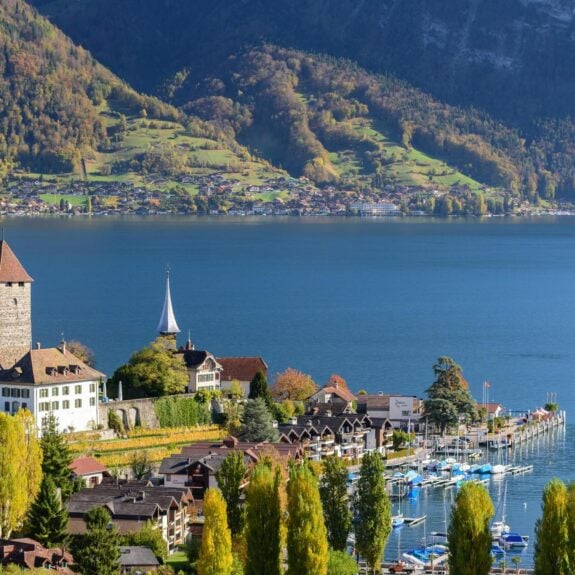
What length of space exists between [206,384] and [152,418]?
4.50 m

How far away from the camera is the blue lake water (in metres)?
94.2

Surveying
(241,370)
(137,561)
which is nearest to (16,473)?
(137,561)

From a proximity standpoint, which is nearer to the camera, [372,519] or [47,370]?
[372,519]

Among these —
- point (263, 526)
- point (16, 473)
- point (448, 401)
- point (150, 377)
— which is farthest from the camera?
point (448, 401)

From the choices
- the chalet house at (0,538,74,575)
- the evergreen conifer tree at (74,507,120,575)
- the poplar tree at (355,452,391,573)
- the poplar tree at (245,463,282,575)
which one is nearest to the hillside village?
the chalet house at (0,538,74,575)

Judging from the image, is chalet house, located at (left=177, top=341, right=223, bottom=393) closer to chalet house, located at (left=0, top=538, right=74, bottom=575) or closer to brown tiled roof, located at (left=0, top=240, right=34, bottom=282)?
brown tiled roof, located at (left=0, top=240, right=34, bottom=282)

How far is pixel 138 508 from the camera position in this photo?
4962 centimetres

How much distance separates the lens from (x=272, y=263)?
190625mm

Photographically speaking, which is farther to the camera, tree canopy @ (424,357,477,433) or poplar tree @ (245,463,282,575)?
tree canopy @ (424,357,477,433)

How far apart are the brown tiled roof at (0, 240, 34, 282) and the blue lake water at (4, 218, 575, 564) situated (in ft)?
54.1

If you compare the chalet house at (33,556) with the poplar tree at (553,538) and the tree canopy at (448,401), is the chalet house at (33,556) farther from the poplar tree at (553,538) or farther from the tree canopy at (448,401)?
the tree canopy at (448,401)

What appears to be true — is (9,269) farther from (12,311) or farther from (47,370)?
(47,370)

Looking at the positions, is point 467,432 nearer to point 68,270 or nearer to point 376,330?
point 376,330

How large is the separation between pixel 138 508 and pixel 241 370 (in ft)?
72.4
